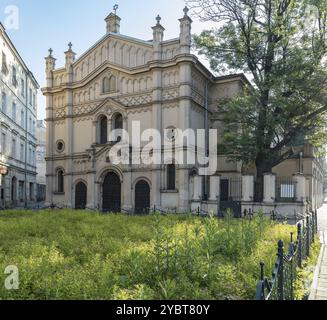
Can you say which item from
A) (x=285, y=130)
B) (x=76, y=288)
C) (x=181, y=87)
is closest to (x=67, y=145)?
(x=181, y=87)

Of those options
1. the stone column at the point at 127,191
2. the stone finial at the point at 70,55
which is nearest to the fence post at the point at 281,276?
the stone column at the point at 127,191

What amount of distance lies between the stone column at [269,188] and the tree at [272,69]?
5.93 feet

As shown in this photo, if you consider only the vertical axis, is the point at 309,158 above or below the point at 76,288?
above

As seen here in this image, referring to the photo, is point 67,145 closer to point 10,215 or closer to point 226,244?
point 10,215

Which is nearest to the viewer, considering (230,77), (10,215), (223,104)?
(10,215)

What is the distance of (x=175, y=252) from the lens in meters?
6.36

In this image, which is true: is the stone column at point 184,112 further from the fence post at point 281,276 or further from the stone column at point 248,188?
the fence post at point 281,276

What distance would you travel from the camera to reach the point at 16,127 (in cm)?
3159

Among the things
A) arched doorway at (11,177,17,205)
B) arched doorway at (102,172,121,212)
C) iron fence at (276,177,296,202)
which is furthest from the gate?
arched doorway at (11,177,17,205)

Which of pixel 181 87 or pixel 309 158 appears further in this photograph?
pixel 309 158

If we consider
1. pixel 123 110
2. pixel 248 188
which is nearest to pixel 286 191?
pixel 248 188

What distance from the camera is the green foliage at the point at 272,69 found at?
1870 cm

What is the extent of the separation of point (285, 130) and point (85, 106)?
16867 mm

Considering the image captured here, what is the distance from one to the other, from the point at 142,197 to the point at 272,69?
12814 millimetres
